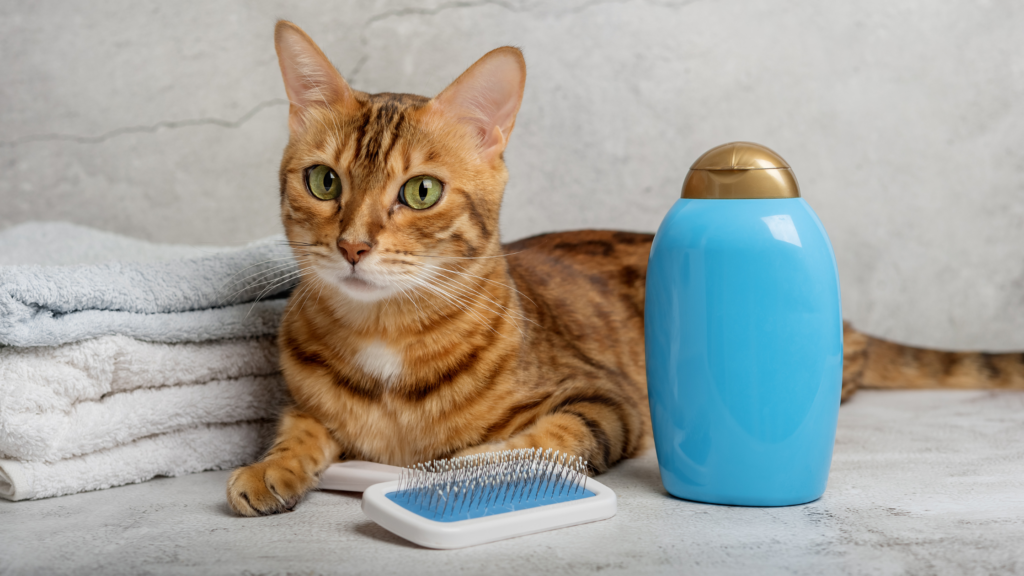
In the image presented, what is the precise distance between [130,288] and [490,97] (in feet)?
2.41

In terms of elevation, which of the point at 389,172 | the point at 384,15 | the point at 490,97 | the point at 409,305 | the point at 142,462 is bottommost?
the point at 142,462

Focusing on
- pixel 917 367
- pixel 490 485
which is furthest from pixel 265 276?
pixel 917 367

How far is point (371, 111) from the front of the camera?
A: 5.05 feet

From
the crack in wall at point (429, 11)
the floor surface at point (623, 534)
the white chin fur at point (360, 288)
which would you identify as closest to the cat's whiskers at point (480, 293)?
the white chin fur at point (360, 288)

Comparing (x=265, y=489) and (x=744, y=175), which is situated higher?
(x=744, y=175)

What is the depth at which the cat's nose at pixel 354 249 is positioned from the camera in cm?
133

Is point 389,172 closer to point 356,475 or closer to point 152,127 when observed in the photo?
point 356,475

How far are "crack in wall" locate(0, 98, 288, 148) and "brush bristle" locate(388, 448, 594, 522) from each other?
1.54m

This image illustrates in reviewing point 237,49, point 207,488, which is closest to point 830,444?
point 207,488

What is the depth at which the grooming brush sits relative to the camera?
1.18 meters

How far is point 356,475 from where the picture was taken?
1.47 metres

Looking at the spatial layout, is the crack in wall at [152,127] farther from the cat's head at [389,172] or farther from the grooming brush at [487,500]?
the grooming brush at [487,500]

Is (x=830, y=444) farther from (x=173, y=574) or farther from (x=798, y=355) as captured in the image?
(x=173, y=574)

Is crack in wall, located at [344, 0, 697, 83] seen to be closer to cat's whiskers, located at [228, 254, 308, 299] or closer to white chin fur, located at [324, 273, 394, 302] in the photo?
cat's whiskers, located at [228, 254, 308, 299]
